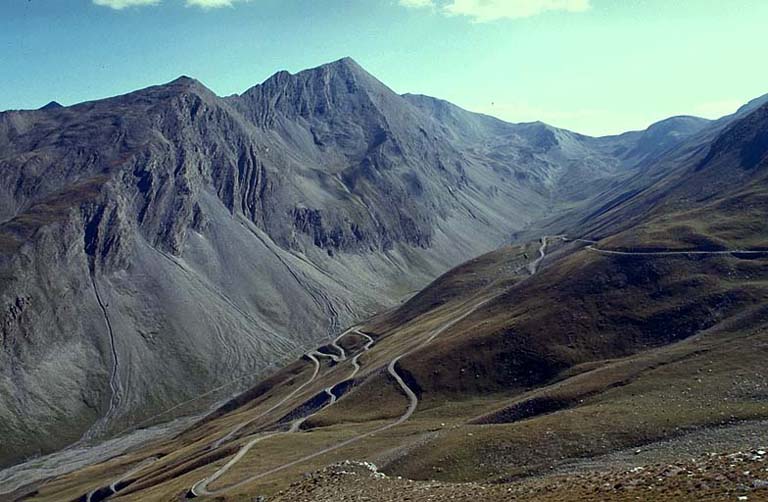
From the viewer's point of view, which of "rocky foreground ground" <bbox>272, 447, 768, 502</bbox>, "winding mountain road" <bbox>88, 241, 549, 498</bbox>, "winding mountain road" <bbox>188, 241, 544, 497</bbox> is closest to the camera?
"rocky foreground ground" <bbox>272, 447, 768, 502</bbox>

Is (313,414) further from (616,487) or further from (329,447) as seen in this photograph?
(616,487)

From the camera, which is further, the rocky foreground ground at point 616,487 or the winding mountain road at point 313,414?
the winding mountain road at point 313,414

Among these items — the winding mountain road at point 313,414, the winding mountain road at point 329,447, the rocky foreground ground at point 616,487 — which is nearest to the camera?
the rocky foreground ground at point 616,487

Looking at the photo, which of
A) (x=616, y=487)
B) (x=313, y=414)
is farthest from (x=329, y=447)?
(x=616, y=487)

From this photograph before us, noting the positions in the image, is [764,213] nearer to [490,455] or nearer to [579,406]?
[579,406]

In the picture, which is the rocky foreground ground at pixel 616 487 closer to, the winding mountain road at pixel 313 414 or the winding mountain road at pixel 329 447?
the winding mountain road at pixel 329 447

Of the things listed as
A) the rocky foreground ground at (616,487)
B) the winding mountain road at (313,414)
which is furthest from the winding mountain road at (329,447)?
the rocky foreground ground at (616,487)

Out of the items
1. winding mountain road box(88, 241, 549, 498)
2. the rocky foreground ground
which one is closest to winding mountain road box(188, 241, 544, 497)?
winding mountain road box(88, 241, 549, 498)

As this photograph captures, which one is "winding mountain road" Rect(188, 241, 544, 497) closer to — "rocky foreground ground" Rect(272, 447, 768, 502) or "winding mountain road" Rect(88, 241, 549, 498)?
"winding mountain road" Rect(88, 241, 549, 498)
